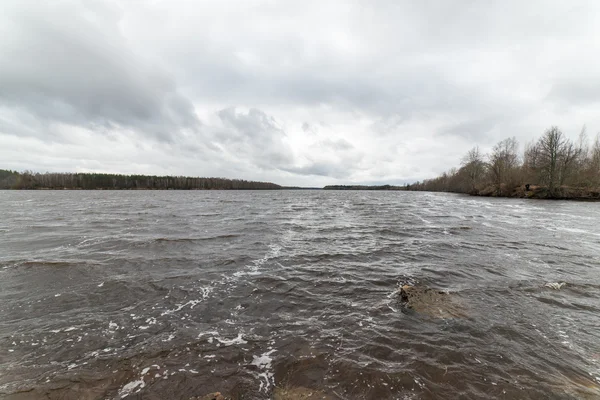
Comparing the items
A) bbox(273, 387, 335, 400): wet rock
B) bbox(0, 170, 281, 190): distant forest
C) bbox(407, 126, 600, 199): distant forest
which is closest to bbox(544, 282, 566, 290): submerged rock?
bbox(273, 387, 335, 400): wet rock

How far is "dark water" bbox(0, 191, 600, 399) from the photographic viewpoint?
4598mm

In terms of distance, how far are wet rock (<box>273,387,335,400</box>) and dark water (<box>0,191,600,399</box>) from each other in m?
0.12

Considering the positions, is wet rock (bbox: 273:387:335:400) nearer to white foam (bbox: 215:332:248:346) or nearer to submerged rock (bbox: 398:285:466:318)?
white foam (bbox: 215:332:248:346)

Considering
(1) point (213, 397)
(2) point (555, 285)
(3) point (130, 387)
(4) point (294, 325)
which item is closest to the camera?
(1) point (213, 397)

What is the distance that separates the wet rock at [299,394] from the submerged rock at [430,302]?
163 inches

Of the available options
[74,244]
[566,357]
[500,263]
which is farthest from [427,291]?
[74,244]

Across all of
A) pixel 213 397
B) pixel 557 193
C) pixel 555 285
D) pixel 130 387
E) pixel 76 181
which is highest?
pixel 76 181

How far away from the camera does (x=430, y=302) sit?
25.0ft

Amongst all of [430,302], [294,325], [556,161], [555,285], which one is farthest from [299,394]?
[556,161]

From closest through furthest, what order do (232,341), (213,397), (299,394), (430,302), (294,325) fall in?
(213,397)
(299,394)
(232,341)
(294,325)
(430,302)

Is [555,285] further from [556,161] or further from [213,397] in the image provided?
[556,161]

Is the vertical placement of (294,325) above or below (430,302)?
below

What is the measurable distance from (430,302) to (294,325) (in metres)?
4.17

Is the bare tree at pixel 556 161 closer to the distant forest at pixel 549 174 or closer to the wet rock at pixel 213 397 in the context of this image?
the distant forest at pixel 549 174
